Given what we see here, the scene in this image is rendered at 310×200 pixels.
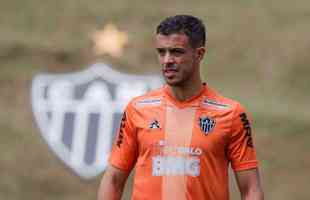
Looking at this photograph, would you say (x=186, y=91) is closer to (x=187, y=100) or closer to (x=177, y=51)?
(x=187, y=100)

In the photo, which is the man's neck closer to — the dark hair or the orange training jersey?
the orange training jersey

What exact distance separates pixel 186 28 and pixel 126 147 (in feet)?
1.80

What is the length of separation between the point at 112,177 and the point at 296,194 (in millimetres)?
2286

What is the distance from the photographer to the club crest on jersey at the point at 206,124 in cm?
393

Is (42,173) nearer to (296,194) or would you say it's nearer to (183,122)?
(296,194)

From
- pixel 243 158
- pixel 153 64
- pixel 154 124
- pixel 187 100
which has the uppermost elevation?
pixel 153 64

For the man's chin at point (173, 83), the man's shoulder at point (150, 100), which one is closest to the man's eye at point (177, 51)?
the man's chin at point (173, 83)

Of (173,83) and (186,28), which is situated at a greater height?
(186,28)

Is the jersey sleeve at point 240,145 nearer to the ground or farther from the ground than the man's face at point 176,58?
Result: nearer to the ground

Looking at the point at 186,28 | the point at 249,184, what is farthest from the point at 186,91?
the point at 249,184

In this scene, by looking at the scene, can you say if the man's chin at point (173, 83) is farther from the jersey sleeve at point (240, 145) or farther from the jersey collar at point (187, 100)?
the jersey sleeve at point (240, 145)

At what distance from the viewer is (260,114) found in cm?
611

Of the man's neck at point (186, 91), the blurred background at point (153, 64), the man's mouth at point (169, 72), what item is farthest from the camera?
the blurred background at point (153, 64)

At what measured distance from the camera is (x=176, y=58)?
390 cm
